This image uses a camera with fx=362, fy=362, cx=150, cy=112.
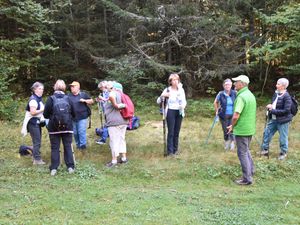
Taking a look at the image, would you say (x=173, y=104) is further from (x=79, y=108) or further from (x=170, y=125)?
(x=79, y=108)

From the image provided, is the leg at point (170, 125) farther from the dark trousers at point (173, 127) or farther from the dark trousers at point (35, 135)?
the dark trousers at point (35, 135)

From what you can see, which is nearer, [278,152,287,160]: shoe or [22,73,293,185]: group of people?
[22,73,293,185]: group of people

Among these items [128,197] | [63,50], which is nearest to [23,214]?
[128,197]

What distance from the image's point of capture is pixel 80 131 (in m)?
8.33

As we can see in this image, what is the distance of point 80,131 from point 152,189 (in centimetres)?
283

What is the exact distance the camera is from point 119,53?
55.5 ft

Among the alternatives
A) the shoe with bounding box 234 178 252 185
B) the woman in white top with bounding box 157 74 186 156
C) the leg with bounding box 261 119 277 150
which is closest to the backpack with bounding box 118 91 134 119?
the woman in white top with bounding box 157 74 186 156

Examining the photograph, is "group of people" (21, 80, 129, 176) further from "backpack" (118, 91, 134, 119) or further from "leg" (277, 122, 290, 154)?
"leg" (277, 122, 290, 154)

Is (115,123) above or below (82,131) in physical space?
above

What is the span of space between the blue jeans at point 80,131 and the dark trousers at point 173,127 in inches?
77.6

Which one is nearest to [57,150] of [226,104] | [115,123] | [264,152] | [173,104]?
[115,123]

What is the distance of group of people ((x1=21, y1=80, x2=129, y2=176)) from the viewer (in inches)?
265

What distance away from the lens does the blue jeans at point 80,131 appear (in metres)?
8.27

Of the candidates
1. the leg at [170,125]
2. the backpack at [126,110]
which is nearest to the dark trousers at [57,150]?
the backpack at [126,110]
